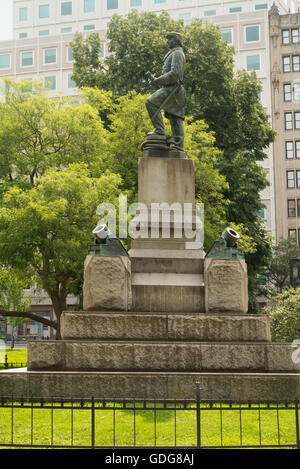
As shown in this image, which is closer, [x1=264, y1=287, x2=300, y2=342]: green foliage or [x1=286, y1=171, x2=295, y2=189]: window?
[x1=264, y1=287, x2=300, y2=342]: green foliage

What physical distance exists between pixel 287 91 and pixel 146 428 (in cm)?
5503

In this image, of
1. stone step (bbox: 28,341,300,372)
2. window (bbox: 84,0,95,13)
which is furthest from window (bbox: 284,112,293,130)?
stone step (bbox: 28,341,300,372)

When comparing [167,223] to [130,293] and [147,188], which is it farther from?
[130,293]

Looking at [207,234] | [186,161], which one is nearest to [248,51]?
[207,234]

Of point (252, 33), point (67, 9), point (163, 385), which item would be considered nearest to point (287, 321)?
point (163, 385)

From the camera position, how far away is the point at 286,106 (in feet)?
190

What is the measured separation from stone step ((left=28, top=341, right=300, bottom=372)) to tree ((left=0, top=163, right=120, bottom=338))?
9540 millimetres

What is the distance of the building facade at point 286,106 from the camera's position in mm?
57406

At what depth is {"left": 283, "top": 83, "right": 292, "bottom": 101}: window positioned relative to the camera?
5800cm

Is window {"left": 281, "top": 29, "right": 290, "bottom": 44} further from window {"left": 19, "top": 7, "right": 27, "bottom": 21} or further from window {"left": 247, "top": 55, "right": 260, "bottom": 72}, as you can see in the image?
window {"left": 19, "top": 7, "right": 27, "bottom": 21}

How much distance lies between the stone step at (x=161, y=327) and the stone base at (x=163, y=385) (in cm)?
99

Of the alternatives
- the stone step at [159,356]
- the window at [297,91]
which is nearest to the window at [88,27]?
the window at [297,91]

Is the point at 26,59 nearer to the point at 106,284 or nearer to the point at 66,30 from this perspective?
the point at 66,30

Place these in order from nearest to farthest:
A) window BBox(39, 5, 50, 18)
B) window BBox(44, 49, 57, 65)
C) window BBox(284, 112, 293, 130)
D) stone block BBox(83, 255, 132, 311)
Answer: stone block BBox(83, 255, 132, 311), window BBox(284, 112, 293, 130), window BBox(44, 49, 57, 65), window BBox(39, 5, 50, 18)
